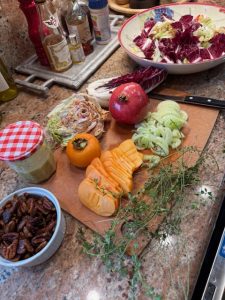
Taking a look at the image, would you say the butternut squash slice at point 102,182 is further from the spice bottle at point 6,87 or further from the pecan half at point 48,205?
the spice bottle at point 6,87

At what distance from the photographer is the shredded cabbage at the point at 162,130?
0.78 metres

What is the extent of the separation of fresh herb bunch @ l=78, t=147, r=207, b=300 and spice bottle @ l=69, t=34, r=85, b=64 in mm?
648

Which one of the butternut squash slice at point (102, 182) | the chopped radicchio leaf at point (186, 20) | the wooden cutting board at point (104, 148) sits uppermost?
the chopped radicchio leaf at point (186, 20)

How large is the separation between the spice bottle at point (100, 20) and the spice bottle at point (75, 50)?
14cm

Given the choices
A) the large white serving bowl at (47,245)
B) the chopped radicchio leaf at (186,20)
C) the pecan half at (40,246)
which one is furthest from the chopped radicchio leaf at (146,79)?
the pecan half at (40,246)

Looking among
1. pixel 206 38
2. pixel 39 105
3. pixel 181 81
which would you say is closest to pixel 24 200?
pixel 39 105

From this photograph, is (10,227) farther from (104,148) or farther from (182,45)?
(182,45)

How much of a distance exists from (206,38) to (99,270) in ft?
2.83

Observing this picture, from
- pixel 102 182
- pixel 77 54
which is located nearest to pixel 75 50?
pixel 77 54

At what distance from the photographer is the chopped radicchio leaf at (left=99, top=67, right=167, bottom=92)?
0.94 m

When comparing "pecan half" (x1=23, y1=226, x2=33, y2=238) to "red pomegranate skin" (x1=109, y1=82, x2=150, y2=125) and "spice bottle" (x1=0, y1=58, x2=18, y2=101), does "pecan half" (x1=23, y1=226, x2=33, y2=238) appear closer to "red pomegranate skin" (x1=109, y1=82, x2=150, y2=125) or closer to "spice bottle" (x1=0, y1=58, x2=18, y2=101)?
"red pomegranate skin" (x1=109, y1=82, x2=150, y2=125)

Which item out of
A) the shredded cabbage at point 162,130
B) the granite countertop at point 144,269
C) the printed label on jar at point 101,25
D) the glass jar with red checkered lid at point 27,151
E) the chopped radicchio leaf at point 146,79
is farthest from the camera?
the printed label on jar at point 101,25

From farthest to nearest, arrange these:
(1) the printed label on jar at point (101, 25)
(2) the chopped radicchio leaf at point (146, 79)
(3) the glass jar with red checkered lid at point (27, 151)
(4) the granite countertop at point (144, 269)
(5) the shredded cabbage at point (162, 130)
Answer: (1) the printed label on jar at point (101, 25) → (2) the chopped radicchio leaf at point (146, 79) → (5) the shredded cabbage at point (162, 130) → (3) the glass jar with red checkered lid at point (27, 151) → (4) the granite countertop at point (144, 269)

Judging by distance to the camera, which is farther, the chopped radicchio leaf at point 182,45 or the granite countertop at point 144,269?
the chopped radicchio leaf at point 182,45
